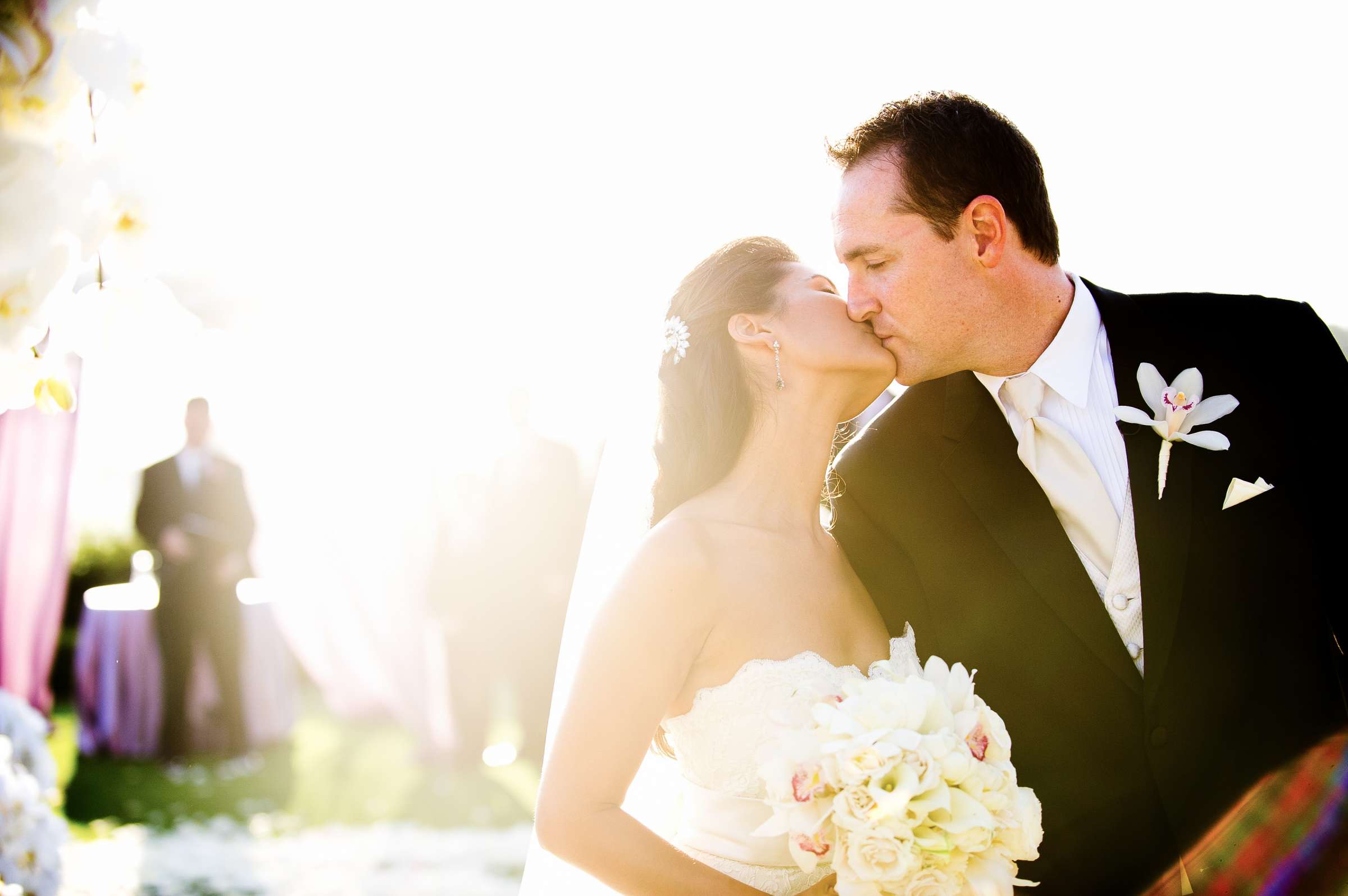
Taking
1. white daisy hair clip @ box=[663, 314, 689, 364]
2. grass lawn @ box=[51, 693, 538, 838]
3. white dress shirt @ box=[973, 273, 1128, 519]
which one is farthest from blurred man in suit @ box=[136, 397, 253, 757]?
white dress shirt @ box=[973, 273, 1128, 519]

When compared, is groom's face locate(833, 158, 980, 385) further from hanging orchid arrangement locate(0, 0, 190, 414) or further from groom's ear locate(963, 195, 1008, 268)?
hanging orchid arrangement locate(0, 0, 190, 414)

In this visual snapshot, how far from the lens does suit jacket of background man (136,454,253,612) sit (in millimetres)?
7598

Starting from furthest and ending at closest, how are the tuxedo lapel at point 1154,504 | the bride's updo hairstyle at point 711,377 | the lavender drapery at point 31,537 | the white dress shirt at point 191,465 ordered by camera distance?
the lavender drapery at point 31,537 < the white dress shirt at point 191,465 < the bride's updo hairstyle at point 711,377 < the tuxedo lapel at point 1154,504

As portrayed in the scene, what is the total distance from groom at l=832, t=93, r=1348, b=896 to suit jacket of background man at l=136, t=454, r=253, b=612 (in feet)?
20.6

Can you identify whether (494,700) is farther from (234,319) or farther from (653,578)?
(653,578)

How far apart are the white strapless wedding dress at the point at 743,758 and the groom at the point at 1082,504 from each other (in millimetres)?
365

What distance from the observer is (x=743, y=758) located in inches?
89.8

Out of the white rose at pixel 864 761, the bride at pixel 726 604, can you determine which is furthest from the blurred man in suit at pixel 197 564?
the white rose at pixel 864 761

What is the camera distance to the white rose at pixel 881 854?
1664 millimetres

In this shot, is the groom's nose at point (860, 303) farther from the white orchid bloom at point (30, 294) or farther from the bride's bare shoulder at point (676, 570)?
the white orchid bloom at point (30, 294)

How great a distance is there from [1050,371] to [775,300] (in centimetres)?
73

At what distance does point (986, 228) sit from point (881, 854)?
1.66 metres

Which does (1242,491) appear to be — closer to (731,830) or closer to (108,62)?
(731,830)

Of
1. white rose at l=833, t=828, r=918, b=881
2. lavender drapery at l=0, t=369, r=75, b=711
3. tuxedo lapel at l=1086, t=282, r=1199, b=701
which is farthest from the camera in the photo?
lavender drapery at l=0, t=369, r=75, b=711
